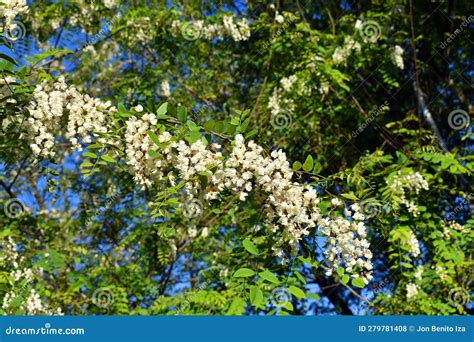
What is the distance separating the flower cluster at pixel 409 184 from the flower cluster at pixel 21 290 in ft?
9.40

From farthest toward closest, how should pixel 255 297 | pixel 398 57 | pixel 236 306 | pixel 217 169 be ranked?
pixel 398 57, pixel 236 306, pixel 255 297, pixel 217 169

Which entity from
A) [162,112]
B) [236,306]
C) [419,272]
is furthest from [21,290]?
[419,272]

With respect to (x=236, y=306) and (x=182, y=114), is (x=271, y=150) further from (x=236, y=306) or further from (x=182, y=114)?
(x=182, y=114)

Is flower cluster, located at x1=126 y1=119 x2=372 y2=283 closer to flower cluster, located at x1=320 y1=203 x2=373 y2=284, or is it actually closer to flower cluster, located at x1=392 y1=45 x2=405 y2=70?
flower cluster, located at x1=320 y1=203 x2=373 y2=284

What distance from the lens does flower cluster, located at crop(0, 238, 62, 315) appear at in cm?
348

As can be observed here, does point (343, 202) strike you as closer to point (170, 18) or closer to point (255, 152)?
point (255, 152)

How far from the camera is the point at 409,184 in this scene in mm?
4328

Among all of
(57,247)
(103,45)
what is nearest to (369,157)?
(57,247)

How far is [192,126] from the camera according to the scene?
211 cm

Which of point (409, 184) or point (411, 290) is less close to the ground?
point (409, 184)

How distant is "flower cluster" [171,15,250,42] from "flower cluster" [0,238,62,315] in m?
2.86

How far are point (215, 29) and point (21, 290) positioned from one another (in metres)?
3.65

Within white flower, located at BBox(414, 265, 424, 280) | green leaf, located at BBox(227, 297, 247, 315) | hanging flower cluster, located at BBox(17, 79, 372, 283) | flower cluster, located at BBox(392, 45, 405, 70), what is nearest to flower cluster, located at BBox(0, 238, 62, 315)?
green leaf, located at BBox(227, 297, 247, 315)

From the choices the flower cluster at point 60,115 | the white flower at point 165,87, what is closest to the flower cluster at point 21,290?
the flower cluster at point 60,115
